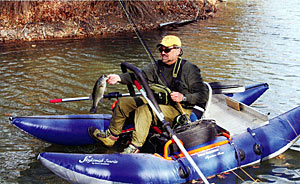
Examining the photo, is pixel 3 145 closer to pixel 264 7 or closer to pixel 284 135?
pixel 284 135

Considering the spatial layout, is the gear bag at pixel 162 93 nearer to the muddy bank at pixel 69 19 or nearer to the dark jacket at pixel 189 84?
the dark jacket at pixel 189 84

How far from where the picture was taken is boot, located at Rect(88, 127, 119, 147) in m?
5.76

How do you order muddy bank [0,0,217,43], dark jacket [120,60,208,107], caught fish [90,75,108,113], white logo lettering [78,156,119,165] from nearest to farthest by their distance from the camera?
1. white logo lettering [78,156,119,165]
2. caught fish [90,75,108,113]
3. dark jacket [120,60,208,107]
4. muddy bank [0,0,217,43]

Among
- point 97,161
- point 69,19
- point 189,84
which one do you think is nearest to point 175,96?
point 189,84

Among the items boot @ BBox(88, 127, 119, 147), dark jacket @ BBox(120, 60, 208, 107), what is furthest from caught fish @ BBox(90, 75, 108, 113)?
dark jacket @ BBox(120, 60, 208, 107)

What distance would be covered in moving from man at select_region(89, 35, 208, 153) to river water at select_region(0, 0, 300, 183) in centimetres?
132

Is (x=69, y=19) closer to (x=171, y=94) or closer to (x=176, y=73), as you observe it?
(x=176, y=73)

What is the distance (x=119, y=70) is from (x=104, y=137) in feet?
18.2

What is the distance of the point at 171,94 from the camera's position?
518 cm

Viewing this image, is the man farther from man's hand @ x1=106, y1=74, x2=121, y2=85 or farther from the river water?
the river water

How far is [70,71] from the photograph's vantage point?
1089 centimetres

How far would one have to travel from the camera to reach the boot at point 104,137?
5756 millimetres

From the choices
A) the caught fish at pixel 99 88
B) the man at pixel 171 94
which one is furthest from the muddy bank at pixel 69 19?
the caught fish at pixel 99 88

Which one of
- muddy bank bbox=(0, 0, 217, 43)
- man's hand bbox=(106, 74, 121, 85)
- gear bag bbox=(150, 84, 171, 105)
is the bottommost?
gear bag bbox=(150, 84, 171, 105)
